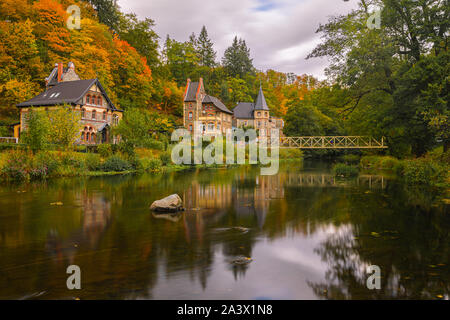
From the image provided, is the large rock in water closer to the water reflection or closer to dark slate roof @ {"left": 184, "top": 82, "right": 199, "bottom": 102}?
the water reflection

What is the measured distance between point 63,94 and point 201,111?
3090cm

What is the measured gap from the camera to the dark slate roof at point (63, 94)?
1606 inches

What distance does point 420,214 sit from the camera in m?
14.4

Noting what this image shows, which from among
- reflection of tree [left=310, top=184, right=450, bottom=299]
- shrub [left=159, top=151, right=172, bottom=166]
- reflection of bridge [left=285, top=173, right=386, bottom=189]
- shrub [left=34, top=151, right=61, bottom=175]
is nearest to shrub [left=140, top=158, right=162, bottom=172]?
shrub [left=159, top=151, right=172, bottom=166]


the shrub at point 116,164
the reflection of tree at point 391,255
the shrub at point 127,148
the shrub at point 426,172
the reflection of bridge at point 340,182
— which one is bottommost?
the reflection of tree at point 391,255

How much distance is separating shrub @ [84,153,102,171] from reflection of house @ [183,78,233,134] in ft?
114

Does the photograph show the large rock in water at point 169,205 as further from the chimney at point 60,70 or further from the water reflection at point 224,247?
the chimney at point 60,70

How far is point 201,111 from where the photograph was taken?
224 feet

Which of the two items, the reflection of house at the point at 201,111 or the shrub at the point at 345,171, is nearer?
the shrub at the point at 345,171

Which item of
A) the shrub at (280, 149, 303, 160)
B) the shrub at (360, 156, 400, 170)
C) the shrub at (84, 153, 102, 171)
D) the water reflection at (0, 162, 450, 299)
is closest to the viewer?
the water reflection at (0, 162, 450, 299)

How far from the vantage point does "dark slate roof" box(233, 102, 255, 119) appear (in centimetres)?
8102

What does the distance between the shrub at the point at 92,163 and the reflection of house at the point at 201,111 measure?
34.8 meters

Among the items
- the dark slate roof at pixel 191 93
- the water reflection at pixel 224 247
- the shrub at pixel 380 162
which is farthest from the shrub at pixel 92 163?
the dark slate roof at pixel 191 93
